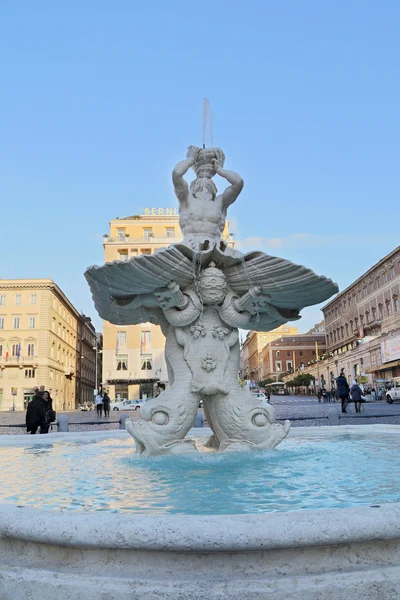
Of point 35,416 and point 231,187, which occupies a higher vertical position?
point 231,187

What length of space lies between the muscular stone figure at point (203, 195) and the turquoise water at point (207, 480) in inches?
103

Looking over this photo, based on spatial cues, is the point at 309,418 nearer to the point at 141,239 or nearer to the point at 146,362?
the point at 146,362

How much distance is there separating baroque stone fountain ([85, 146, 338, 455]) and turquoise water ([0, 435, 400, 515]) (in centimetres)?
33

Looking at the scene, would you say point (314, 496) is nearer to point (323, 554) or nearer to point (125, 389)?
point (323, 554)

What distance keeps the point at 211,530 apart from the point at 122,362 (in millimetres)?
52051

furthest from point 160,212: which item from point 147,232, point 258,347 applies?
point 258,347

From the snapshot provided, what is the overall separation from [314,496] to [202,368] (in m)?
2.59

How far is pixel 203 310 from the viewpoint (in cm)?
568

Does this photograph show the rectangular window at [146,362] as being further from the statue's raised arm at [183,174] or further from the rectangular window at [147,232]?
the statue's raised arm at [183,174]

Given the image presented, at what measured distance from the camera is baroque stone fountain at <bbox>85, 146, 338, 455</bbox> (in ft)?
17.2

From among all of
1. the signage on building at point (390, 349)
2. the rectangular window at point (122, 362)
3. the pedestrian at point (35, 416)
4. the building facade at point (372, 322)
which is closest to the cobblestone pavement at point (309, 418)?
the pedestrian at point (35, 416)

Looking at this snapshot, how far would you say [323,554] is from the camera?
6.12ft

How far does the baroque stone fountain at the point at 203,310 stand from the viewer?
5.23m

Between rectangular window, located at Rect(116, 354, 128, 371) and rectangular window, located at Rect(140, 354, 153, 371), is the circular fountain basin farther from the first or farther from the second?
rectangular window, located at Rect(116, 354, 128, 371)
